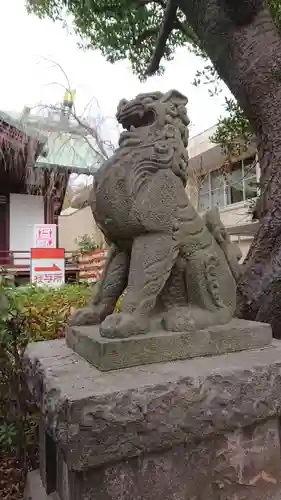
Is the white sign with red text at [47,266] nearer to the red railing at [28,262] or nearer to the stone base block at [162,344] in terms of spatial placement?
the red railing at [28,262]

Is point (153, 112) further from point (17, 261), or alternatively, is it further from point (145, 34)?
point (17, 261)

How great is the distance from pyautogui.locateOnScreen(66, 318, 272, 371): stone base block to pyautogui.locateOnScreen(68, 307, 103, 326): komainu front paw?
4 centimetres

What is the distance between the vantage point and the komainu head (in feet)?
4.82

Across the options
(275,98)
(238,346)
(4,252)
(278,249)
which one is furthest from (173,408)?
(4,252)

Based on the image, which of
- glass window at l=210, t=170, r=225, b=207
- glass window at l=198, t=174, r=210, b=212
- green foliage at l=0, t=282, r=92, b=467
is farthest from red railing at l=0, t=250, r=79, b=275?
green foliage at l=0, t=282, r=92, b=467

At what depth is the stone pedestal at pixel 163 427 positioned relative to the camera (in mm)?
1029

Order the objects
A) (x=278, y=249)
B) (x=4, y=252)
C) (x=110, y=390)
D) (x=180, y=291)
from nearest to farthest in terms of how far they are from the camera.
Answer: (x=110, y=390) → (x=180, y=291) → (x=278, y=249) → (x=4, y=252)

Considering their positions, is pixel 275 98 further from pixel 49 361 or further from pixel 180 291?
pixel 49 361

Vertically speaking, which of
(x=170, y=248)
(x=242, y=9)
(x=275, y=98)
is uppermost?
(x=242, y=9)

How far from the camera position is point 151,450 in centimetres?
111

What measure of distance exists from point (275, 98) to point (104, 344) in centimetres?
225

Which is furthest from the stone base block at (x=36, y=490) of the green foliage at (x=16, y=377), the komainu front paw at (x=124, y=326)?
the komainu front paw at (x=124, y=326)

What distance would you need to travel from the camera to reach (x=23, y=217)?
340 inches

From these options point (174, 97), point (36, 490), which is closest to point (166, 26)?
point (174, 97)
